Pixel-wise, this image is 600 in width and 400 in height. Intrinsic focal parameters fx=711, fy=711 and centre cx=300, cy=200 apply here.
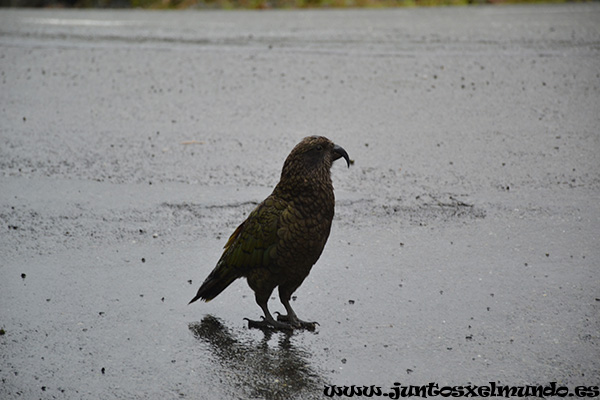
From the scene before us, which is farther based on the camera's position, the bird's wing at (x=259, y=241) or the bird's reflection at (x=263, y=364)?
the bird's wing at (x=259, y=241)

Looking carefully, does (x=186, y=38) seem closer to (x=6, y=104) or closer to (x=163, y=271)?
(x=6, y=104)

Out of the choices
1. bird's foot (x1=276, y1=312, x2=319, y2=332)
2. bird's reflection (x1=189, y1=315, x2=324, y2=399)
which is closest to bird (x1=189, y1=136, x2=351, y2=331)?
bird's foot (x1=276, y1=312, x2=319, y2=332)

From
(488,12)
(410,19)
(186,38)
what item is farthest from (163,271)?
(488,12)

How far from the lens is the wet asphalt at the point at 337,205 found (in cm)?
396

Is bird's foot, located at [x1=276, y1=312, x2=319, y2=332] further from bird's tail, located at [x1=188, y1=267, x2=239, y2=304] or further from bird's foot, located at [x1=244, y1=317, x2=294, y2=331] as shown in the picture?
bird's tail, located at [x1=188, y1=267, x2=239, y2=304]

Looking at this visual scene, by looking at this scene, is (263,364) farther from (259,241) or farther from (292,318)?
(259,241)

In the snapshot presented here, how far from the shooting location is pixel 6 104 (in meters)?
8.53

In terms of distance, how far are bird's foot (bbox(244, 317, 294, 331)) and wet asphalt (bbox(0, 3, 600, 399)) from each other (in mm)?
49

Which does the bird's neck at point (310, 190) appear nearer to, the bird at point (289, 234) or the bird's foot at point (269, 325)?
the bird at point (289, 234)

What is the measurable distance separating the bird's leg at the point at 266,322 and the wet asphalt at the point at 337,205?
0.06 metres

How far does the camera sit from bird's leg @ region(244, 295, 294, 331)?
4.23m

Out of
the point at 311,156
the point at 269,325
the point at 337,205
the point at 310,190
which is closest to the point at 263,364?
the point at 269,325

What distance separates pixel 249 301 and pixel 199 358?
2.41ft

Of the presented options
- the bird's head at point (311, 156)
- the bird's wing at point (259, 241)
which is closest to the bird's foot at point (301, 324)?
the bird's wing at point (259, 241)
